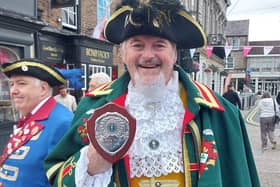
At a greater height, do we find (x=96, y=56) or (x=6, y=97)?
(x=96, y=56)

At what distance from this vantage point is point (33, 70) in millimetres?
2072

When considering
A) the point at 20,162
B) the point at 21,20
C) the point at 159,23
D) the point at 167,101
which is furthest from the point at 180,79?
the point at 21,20

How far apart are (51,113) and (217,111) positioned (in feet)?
3.72

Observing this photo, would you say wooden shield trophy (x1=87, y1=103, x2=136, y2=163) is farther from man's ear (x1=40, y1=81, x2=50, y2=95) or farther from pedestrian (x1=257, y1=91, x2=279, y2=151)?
pedestrian (x1=257, y1=91, x2=279, y2=151)

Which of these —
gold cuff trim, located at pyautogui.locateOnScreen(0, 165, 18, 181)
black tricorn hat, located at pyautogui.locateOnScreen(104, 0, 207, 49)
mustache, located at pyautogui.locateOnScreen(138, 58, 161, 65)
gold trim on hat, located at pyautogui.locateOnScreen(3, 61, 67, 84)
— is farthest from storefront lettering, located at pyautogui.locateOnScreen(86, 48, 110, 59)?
mustache, located at pyautogui.locateOnScreen(138, 58, 161, 65)

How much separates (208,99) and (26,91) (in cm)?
122

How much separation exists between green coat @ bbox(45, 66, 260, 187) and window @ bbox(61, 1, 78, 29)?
21.0 ft

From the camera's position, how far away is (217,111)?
1.35 m

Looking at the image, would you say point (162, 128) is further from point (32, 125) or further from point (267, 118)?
point (267, 118)

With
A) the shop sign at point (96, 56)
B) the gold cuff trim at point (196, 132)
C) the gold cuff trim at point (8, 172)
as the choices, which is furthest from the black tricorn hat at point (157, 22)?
the shop sign at point (96, 56)

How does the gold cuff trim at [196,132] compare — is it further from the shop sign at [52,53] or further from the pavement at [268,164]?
the shop sign at [52,53]

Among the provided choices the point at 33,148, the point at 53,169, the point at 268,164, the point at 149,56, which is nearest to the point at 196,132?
the point at 149,56

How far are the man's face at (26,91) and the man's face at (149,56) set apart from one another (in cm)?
98

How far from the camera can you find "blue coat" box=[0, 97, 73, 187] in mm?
1876
